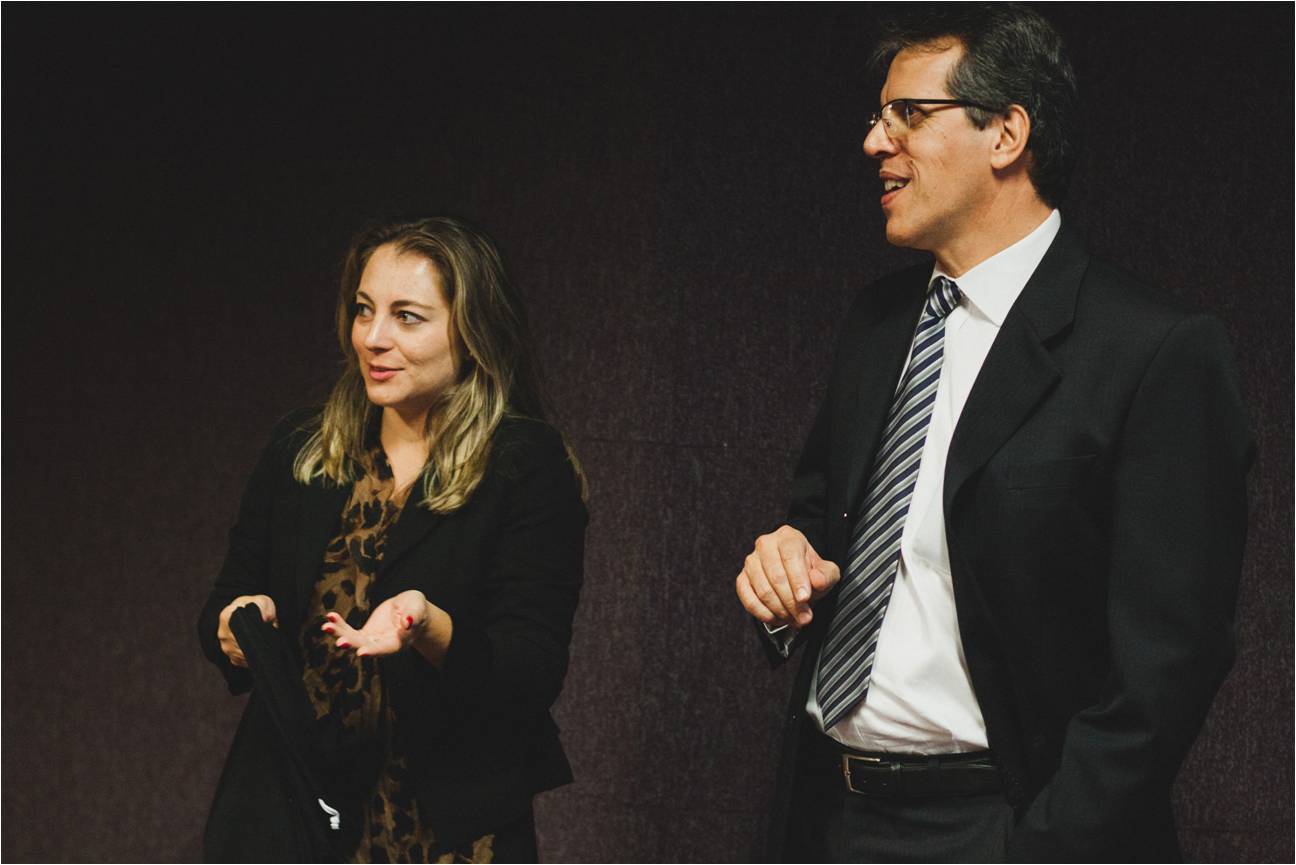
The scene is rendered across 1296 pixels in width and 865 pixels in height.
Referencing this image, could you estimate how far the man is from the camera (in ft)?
5.47

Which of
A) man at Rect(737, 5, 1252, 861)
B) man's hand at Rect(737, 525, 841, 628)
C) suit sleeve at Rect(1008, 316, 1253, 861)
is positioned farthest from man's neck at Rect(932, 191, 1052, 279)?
man's hand at Rect(737, 525, 841, 628)

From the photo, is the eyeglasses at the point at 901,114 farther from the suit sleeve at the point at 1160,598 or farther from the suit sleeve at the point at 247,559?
the suit sleeve at the point at 247,559

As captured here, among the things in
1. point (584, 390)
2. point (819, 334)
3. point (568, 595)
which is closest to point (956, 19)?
point (568, 595)

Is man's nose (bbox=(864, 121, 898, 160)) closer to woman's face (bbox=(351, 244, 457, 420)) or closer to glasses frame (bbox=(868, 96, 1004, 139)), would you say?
glasses frame (bbox=(868, 96, 1004, 139))

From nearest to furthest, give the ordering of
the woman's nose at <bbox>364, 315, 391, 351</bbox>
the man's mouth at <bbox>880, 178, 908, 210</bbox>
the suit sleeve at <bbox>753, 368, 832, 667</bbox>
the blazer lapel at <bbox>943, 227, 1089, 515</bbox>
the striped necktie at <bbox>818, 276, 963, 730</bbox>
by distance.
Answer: the blazer lapel at <bbox>943, 227, 1089, 515</bbox> < the striped necktie at <bbox>818, 276, 963, 730</bbox> < the man's mouth at <bbox>880, 178, 908, 210</bbox> < the suit sleeve at <bbox>753, 368, 832, 667</bbox> < the woman's nose at <bbox>364, 315, 391, 351</bbox>

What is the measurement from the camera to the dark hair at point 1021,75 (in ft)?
6.34

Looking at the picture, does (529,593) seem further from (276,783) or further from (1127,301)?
(1127,301)

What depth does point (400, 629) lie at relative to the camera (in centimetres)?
186

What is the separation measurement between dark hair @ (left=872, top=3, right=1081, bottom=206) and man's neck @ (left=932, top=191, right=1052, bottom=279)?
38mm

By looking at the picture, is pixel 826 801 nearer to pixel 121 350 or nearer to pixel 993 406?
pixel 993 406

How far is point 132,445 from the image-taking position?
142 inches

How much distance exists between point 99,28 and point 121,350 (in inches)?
32.4

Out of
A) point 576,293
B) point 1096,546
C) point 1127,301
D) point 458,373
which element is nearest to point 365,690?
point 458,373

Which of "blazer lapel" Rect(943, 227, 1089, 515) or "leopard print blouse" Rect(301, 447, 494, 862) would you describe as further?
"leopard print blouse" Rect(301, 447, 494, 862)
